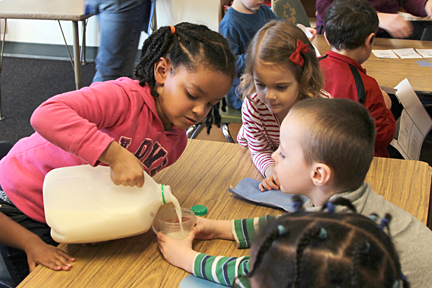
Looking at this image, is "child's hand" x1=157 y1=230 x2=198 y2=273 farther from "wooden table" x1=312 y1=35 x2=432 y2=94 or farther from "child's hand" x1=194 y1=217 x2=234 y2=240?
"wooden table" x1=312 y1=35 x2=432 y2=94

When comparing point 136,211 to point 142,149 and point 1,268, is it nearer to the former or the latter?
point 142,149

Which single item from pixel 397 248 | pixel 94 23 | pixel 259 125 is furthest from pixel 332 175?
pixel 94 23

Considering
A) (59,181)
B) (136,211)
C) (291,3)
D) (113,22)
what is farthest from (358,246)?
(291,3)

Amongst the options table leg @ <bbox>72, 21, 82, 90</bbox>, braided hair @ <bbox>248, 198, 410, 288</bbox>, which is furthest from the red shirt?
table leg @ <bbox>72, 21, 82, 90</bbox>

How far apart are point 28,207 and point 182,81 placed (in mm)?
487

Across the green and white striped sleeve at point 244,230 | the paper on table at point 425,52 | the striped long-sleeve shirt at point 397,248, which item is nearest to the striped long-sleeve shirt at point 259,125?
the green and white striped sleeve at point 244,230

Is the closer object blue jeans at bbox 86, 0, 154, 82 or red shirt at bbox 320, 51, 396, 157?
red shirt at bbox 320, 51, 396, 157

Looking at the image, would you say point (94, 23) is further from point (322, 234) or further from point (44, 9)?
point (322, 234)

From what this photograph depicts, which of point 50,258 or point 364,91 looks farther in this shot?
point 364,91

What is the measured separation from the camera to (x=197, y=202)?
102cm

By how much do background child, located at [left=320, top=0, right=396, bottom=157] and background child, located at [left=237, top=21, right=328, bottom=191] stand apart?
12.5 inches

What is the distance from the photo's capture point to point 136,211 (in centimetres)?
79

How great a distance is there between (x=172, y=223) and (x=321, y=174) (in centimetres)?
33

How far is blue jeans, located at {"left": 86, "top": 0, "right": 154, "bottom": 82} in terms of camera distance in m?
1.92
